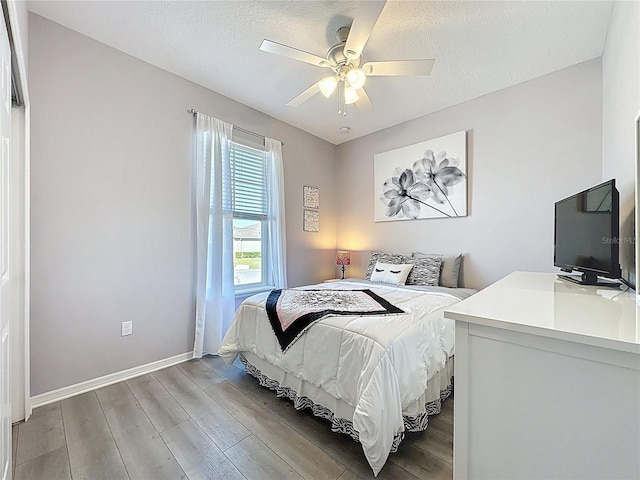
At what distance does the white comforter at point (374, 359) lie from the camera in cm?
133

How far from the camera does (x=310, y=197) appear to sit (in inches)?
161

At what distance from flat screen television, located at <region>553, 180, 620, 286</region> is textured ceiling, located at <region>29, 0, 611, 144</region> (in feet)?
4.39

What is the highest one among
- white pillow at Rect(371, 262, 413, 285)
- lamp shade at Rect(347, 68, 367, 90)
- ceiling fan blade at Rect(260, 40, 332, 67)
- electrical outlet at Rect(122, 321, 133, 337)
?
ceiling fan blade at Rect(260, 40, 332, 67)

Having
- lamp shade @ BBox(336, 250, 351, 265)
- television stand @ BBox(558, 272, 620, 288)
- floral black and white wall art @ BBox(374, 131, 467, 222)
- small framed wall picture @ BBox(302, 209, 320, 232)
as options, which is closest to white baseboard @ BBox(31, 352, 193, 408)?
small framed wall picture @ BBox(302, 209, 320, 232)

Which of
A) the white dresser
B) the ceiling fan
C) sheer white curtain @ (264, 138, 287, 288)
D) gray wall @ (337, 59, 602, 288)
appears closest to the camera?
the white dresser

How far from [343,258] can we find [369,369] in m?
2.78

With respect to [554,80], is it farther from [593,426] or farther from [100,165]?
[100,165]

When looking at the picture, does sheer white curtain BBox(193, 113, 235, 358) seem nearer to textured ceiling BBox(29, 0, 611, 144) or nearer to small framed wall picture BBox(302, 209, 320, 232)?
textured ceiling BBox(29, 0, 611, 144)

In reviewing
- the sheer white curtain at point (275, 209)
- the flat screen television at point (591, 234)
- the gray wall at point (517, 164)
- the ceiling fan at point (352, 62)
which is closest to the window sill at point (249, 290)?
the sheer white curtain at point (275, 209)

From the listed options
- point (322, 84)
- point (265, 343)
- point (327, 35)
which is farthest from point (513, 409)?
point (327, 35)

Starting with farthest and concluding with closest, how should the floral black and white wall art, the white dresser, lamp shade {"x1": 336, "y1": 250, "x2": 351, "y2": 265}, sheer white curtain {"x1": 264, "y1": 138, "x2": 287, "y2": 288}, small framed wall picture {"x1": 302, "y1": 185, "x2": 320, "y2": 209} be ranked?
1. lamp shade {"x1": 336, "y1": 250, "x2": 351, "y2": 265}
2. small framed wall picture {"x1": 302, "y1": 185, "x2": 320, "y2": 209}
3. sheer white curtain {"x1": 264, "y1": 138, "x2": 287, "y2": 288}
4. the floral black and white wall art
5. the white dresser

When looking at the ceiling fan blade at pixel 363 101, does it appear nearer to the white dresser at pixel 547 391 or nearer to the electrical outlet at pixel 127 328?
the white dresser at pixel 547 391

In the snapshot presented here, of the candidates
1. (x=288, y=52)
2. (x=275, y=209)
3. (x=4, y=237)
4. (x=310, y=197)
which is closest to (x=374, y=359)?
(x=4, y=237)

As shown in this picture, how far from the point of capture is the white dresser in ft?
2.25
